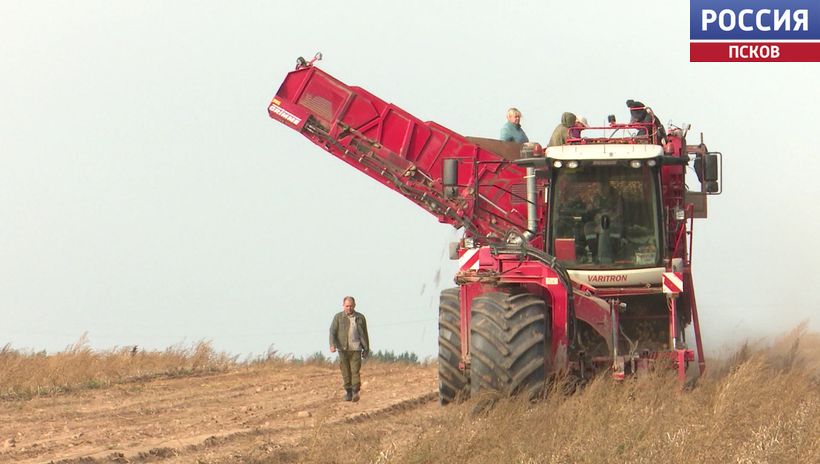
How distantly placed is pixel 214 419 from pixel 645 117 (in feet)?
21.8

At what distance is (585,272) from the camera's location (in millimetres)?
15820

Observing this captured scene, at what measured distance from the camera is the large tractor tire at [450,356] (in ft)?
50.8

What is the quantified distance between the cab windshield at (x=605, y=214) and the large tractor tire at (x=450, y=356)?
146 cm

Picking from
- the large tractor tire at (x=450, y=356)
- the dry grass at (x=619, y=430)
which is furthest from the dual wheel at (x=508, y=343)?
the large tractor tire at (x=450, y=356)

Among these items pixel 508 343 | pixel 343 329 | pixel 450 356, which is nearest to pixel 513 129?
pixel 343 329

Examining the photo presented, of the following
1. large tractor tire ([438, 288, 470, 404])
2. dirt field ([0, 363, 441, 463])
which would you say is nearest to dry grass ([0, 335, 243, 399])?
dirt field ([0, 363, 441, 463])

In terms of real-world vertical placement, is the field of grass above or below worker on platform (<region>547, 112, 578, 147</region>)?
below

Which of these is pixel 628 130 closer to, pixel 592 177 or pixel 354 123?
pixel 592 177

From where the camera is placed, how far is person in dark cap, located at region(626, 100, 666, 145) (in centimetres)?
1712

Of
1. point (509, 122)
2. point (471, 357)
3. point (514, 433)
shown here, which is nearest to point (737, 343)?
point (509, 122)

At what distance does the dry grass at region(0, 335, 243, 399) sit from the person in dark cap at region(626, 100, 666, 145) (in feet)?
30.0

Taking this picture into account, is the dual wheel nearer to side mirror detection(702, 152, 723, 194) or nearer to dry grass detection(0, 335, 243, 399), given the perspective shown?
side mirror detection(702, 152, 723, 194)

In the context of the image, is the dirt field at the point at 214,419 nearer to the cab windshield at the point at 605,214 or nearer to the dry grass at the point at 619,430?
the dry grass at the point at 619,430

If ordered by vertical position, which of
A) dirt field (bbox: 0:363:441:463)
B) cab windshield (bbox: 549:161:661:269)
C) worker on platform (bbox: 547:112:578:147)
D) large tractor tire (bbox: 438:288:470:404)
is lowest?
dirt field (bbox: 0:363:441:463)
